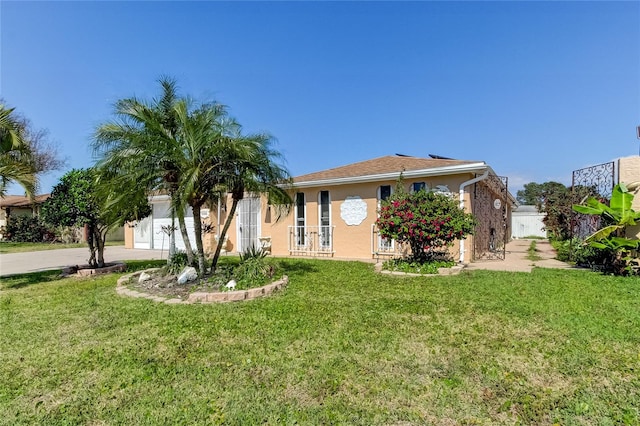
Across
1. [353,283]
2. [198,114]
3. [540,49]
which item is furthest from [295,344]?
[540,49]

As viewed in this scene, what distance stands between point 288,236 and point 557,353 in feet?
39.5

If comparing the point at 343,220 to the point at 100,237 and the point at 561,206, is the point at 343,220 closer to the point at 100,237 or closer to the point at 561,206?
the point at 100,237

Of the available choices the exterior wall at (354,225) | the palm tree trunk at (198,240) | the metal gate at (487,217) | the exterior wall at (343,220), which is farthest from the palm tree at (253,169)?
the metal gate at (487,217)

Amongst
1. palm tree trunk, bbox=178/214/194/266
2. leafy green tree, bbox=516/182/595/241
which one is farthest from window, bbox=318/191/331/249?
leafy green tree, bbox=516/182/595/241

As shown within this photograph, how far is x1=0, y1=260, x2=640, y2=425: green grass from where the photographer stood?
9.65ft

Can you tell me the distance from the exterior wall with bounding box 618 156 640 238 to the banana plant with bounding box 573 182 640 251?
374 mm

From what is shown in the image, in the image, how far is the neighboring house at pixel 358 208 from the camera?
455 inches

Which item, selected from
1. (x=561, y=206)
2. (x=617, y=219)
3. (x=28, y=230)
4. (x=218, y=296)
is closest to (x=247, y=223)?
(x=218, y=296)

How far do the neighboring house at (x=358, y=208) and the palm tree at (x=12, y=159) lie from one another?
4.98 meters

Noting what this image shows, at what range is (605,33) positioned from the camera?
10.0 metres

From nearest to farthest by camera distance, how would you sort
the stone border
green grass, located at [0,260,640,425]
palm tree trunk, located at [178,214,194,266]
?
green grass, located at [0,260,640,425] < palm tree trunk, located at [178,214,194,266] < the stone border

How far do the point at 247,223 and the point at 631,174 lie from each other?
15.2 meters

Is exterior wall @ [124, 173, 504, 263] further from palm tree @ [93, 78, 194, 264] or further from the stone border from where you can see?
palm tree @ [93, 78, 194, 264]

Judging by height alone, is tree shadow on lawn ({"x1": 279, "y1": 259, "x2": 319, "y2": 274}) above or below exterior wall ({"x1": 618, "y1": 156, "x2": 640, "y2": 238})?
below
